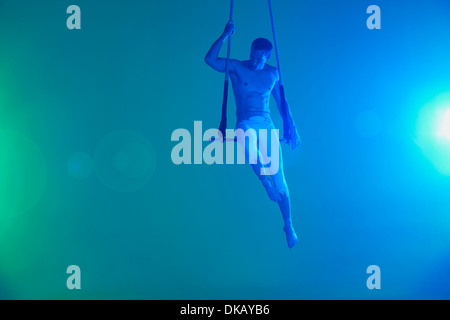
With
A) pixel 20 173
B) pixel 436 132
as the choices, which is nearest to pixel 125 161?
pixel 20 173

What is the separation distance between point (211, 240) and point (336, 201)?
1122mm

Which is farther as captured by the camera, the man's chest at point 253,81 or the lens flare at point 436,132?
the lens flare at point 436,132

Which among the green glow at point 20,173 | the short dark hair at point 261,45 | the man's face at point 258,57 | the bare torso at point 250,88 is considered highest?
the short dark hair at point 261,45

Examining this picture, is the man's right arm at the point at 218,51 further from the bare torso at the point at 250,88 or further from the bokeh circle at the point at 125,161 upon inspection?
the bokeh circle at the point at 125,161

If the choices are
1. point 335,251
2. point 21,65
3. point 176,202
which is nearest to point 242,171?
point 176,202

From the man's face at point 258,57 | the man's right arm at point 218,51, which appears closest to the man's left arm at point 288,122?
the man's face at point 258,57

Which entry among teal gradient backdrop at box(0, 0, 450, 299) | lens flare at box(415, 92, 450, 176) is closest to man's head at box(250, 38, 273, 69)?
teal gradient backdrop at box(0, 0, 450, 299)

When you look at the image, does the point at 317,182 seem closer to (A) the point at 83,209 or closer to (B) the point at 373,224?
(B) the point at 373,224

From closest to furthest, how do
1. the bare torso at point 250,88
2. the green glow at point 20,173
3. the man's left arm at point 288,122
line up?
1. the man's left arm at point 288,122
2. the bare torso at point 250,88
3. the green glow at point 20,173

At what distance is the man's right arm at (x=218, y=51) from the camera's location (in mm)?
3076

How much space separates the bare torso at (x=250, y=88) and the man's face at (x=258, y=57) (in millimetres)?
54

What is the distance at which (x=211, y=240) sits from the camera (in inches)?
154
